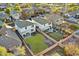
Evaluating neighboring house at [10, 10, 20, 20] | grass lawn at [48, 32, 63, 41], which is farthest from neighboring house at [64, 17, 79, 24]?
neighboring house at [10, 10, 20, 20]

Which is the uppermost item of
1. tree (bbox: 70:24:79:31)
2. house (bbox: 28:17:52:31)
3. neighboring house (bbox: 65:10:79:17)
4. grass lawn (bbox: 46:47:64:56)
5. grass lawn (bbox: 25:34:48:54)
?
neighboring house (bbox: 65:10:79:17)

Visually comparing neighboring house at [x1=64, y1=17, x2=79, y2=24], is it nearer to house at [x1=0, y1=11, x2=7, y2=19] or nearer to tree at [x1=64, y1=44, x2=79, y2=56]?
tree at [x1=64, y1=44, x2=79, y2=56]

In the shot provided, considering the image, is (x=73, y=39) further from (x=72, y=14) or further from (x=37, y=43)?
(x=37, y=43)

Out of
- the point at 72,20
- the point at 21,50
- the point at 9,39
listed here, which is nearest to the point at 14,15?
the point at 9,39

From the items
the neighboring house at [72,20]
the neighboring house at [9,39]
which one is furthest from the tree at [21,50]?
the neighboring house at [72,20]

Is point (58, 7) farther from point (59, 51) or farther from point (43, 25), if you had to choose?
point (59, 51)

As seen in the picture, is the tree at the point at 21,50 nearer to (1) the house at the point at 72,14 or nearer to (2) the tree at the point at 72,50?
(2) the tree at the point at 72,50
